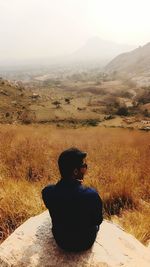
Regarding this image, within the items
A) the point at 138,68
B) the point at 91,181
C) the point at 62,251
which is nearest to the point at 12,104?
the point at 91,181

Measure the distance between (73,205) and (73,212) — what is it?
7 cm

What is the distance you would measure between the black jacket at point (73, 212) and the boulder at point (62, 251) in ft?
0.36

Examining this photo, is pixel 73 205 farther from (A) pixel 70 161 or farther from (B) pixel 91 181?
(B) pixel 91 181

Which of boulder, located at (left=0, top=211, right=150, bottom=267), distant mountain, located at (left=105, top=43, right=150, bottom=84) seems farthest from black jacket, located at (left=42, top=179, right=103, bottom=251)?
distant mountain, located at (left=105, top=43, right=150, bottom=84)

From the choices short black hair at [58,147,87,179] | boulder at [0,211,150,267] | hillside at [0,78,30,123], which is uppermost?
short black hair at [58,147,87,179]

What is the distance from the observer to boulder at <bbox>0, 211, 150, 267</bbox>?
302cm

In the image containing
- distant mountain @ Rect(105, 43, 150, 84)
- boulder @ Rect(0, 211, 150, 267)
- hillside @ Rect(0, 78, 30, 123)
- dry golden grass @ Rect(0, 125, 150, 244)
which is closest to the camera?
boulder @ Rect(0, 211, 150, 267)

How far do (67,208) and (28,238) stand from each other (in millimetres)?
552

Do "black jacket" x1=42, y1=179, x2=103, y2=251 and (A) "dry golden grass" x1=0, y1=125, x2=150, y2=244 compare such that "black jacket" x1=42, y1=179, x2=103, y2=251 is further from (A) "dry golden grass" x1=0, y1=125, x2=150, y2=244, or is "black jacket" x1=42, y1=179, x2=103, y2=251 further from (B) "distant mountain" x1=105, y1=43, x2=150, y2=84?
(B) "distant mountain" x1=105, y1=43, x2=150, y2=84

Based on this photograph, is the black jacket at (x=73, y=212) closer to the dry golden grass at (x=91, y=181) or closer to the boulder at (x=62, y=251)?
the boulder at (x=62, y=251)

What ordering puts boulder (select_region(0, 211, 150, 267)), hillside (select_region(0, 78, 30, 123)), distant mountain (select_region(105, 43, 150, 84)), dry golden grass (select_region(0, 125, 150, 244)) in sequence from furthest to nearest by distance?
1. distant mountain (select_region(105, 43, 150, 84))
2. hillside (select_region(0, 78, 30, 123))
3. dry golden grass (select_region(0, 125, 150, 244))
4. boulder (select_region(0, 211, 150, 267))

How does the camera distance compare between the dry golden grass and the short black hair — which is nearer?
the short black hair

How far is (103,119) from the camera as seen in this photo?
92.7 ft


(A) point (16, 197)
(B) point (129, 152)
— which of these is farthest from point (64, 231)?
(B) point (129, 152)
